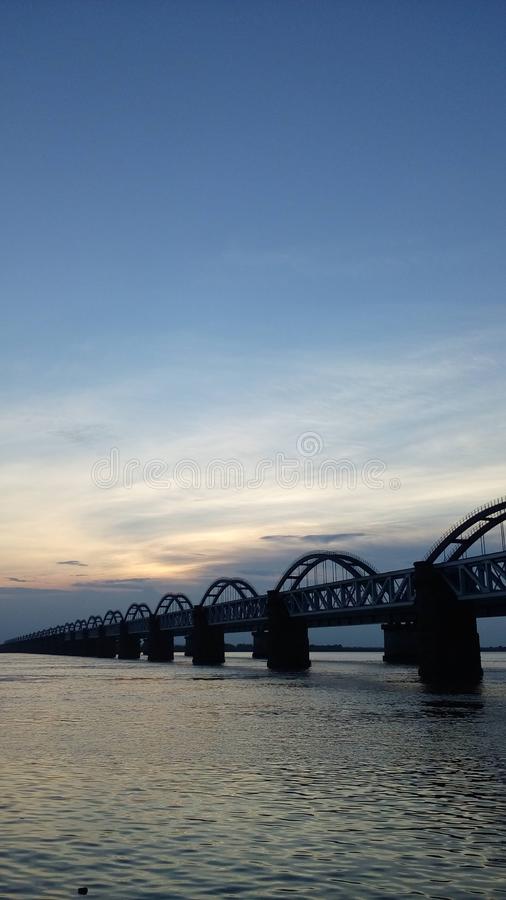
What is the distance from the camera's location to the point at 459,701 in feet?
184

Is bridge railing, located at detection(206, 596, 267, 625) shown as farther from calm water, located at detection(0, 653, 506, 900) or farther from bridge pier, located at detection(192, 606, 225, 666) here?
calm water, located at detection(0, 653, 506, 900)

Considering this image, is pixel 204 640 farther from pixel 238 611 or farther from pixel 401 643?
pixel 401 643

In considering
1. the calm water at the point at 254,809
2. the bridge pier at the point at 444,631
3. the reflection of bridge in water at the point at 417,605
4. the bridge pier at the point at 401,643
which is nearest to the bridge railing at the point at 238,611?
the reflection of bridge in water at the point at 417,605

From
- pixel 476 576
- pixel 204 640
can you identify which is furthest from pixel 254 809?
pixel 204 640

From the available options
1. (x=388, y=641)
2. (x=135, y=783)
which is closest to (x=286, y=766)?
(x=135, y=783)

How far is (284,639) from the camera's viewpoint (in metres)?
128

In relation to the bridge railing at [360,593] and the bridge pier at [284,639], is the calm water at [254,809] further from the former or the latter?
the bridge pier at [284,639]

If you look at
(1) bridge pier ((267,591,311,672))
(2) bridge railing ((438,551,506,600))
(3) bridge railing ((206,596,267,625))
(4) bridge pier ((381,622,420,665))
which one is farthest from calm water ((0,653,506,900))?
(4) bridge pier ((381,622,420,665))

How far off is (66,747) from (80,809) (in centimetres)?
1313

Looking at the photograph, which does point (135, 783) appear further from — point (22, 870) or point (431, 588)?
point (431, 588)

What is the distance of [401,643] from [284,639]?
163 feet

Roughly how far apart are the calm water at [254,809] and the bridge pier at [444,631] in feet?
112

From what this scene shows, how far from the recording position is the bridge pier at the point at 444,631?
251 ft

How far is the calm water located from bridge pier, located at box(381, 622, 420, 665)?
12860 centimetres
